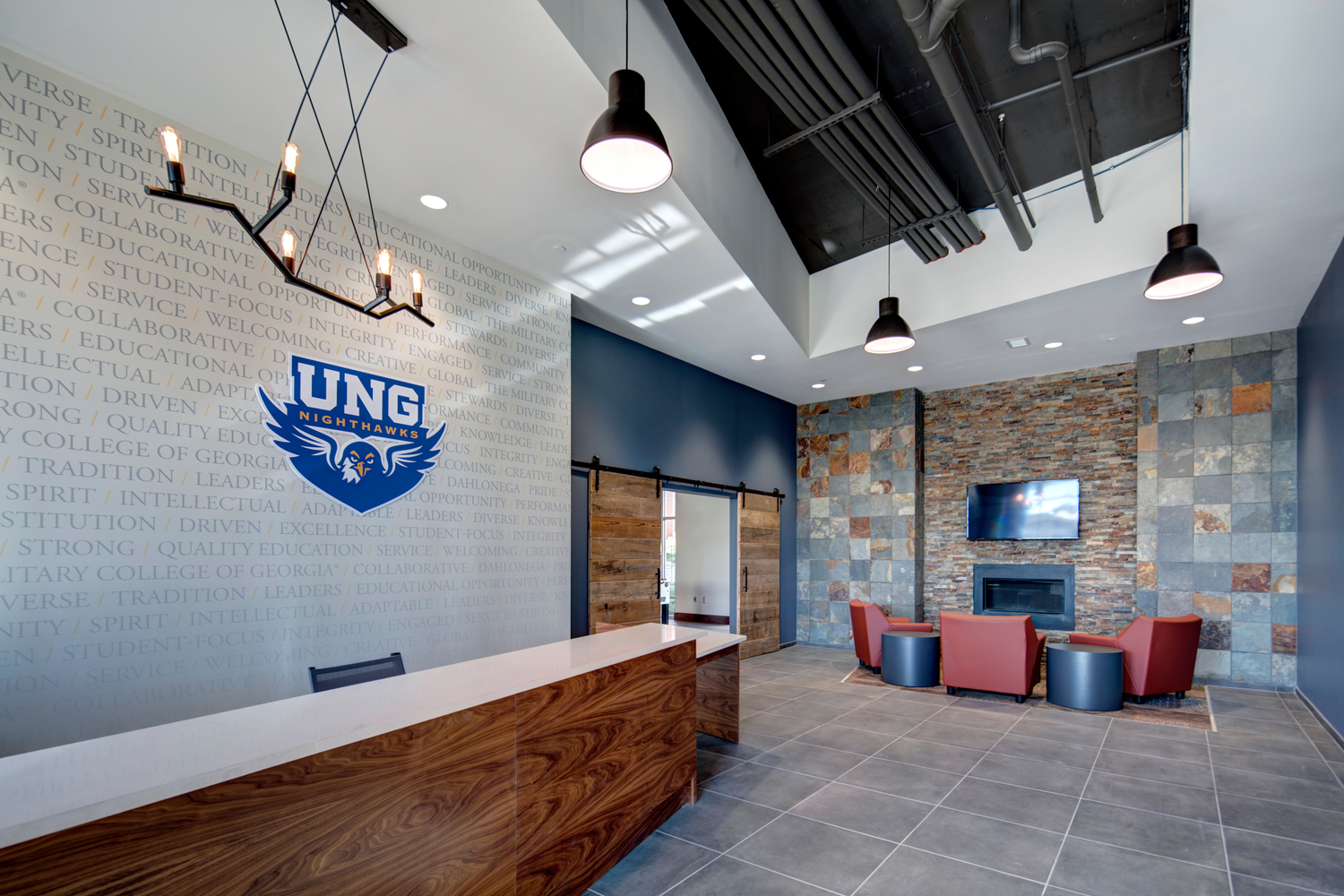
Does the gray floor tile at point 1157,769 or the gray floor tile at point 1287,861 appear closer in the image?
the gray floor tile at point 1287,861

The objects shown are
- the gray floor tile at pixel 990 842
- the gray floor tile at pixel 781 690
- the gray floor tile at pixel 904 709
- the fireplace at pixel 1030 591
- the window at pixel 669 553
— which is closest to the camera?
the gray floor tile at pixel 990 842

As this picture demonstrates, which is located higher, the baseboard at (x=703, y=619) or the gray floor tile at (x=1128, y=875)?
the gray floor tile at (x=1128, y=875)

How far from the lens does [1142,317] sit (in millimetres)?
5906

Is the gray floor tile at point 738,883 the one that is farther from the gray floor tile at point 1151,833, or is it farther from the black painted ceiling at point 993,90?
the black painted ceiling at point 993,90

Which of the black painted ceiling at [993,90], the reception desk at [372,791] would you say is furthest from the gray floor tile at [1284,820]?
the black painted ceiling at [993,90]

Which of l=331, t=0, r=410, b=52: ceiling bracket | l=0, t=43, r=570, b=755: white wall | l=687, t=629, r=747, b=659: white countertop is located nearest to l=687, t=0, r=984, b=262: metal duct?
l=331, t=0, r=410, b=52: ceiling bracket

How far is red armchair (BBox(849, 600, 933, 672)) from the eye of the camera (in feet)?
22.5

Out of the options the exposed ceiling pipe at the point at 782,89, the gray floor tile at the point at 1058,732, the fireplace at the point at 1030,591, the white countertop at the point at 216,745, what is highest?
the exposed ceiling pipe at the point at 782,89

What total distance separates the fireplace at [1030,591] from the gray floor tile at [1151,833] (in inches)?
179

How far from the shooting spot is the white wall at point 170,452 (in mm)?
2674

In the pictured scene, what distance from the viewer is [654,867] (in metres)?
2.78

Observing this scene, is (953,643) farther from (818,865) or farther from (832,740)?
(818,865)

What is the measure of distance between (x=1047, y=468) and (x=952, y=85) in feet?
18.8

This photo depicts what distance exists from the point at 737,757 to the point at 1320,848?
9.45ft
